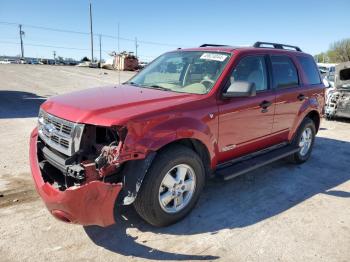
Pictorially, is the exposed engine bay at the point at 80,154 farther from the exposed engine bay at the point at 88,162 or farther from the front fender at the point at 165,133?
the front fender at the point at 165,133

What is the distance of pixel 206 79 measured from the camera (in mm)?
4207

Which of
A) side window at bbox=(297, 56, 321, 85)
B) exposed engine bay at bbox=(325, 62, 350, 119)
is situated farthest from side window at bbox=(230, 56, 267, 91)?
exposed engine bay at bbox=(325, 62, 350, 119)

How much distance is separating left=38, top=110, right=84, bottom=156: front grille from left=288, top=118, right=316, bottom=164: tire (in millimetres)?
3913

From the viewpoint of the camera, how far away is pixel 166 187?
360 centimetres

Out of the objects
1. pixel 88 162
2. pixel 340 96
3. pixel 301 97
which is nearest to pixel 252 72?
pixel 301 97

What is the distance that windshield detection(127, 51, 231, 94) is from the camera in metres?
4.18

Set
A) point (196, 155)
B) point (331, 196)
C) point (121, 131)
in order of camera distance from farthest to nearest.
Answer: point (331, 196), point (196, 155), point (121, 131)

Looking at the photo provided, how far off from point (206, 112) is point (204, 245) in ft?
4.71

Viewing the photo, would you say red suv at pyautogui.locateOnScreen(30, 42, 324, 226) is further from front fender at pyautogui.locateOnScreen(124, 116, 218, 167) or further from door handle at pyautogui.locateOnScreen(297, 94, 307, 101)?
door handle at pyautogui.locateOnScreen(297, 94, 307, 101)

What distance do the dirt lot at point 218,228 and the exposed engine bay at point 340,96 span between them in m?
5.68

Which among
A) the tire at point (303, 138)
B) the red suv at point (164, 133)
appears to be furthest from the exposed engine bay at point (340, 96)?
the red suv at point (164, 133)

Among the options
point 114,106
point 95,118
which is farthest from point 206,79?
point 95,118

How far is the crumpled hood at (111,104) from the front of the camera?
3141 mm

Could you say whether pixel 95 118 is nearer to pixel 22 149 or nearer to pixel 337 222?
pixel 337 222
